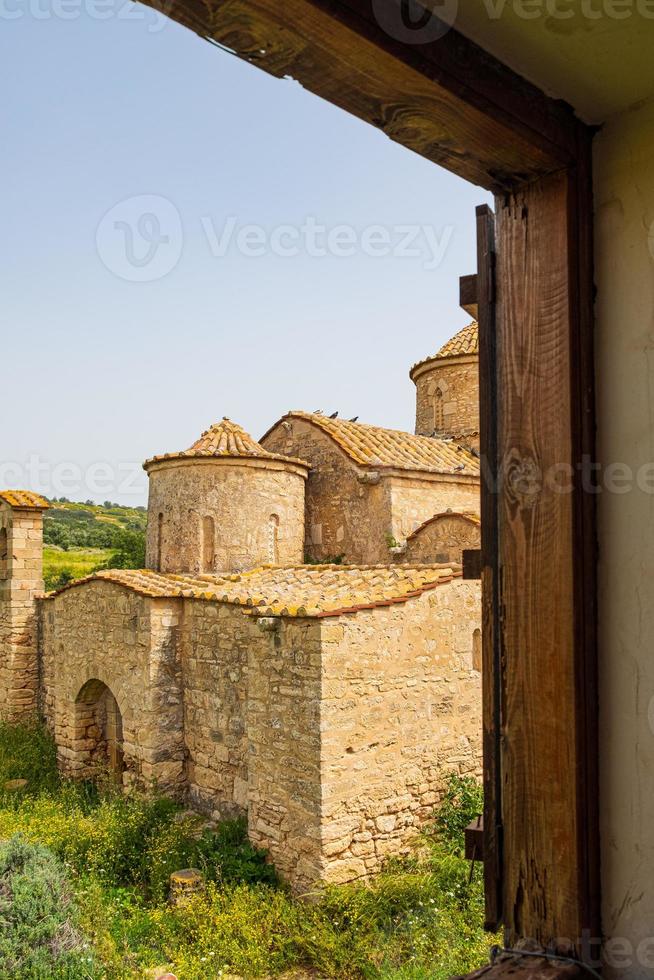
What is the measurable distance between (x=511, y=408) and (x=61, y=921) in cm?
630

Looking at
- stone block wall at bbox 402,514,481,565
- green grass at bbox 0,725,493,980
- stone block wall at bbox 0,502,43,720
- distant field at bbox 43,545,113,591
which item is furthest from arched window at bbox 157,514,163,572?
distant field at bbox 43,545,113,591

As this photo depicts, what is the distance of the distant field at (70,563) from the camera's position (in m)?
24.3

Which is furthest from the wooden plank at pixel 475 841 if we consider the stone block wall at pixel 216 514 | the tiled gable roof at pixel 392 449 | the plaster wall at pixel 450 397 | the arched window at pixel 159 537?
the plaster wall at pixel 450 397

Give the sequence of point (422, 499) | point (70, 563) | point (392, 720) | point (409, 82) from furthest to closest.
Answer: point (70, 563) → point (422, 499) → point (392, 720) → point (409, 82)

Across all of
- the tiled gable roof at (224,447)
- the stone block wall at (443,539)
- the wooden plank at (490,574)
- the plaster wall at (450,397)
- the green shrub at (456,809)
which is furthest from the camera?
the plaster wall at (450,397)

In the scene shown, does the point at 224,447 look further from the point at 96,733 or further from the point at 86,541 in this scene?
the point at 86,541

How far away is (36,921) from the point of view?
574 centimetres

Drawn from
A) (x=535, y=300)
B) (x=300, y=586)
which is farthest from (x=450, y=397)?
(x=535, y=300)

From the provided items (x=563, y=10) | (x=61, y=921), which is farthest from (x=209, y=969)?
(x=563, y=10)

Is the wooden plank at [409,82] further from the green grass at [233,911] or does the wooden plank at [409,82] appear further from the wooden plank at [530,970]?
the green grass at [233,911]

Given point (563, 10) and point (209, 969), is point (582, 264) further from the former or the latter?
point (209, 969)

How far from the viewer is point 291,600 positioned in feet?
25.4

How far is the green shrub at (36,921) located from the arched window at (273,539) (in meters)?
6.01

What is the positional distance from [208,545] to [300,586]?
121 inches
